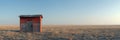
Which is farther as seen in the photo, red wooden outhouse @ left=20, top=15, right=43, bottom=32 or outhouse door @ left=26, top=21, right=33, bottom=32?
outhouse door @ left=26, top=21, right=33, bottom=32

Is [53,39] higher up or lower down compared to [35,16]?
lower down

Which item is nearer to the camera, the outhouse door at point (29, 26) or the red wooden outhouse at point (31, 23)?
the red wooden outhouse at point (31, 23)

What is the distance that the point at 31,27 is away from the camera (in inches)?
1396

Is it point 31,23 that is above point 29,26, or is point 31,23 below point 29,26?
above

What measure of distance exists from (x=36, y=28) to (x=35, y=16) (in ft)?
7.18

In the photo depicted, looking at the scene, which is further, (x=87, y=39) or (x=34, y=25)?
(x=34, y=25)

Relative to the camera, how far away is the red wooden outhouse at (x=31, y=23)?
3522 centimetres

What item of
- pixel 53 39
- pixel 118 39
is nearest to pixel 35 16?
pixel 53 39

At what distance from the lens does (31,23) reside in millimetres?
35438

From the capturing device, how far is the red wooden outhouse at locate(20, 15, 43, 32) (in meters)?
35.2

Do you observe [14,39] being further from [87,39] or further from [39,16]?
[39,16]

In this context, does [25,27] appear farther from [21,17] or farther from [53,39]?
[53,39]

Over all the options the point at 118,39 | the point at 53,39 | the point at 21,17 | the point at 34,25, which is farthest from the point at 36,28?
the point at 118,39

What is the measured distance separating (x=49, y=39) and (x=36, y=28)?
48.4 ft
